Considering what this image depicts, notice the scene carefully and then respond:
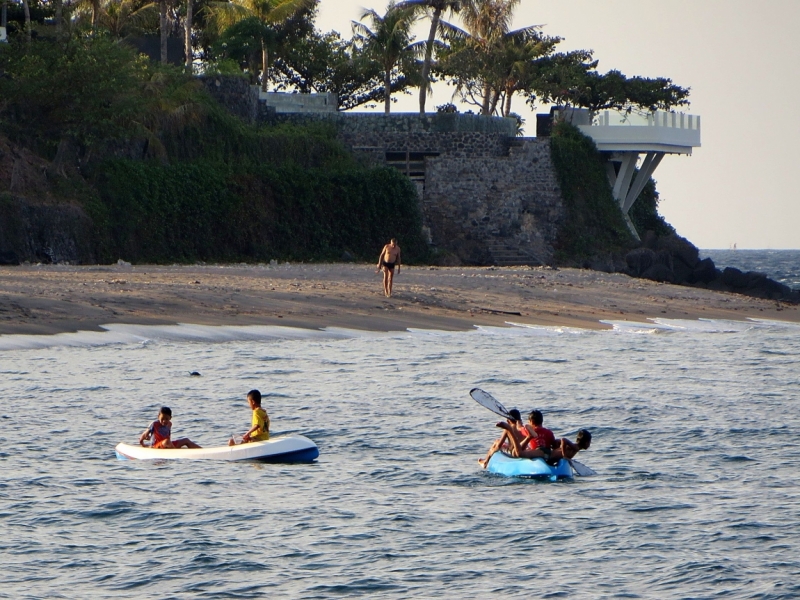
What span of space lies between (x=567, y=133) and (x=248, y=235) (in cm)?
1330

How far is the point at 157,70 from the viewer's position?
40781 mm

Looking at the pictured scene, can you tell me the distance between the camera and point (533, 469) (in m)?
15.2

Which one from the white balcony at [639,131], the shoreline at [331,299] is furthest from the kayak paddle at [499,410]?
the white balcony at [639,131]

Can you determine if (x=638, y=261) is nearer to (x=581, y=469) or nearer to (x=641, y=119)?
(x=641, y=119)

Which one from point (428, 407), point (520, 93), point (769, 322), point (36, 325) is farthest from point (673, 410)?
point (520, 93)

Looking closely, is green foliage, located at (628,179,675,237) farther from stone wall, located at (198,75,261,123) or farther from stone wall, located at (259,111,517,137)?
stone wall, located at (198,75,261,123)

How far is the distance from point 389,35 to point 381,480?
34.2 m

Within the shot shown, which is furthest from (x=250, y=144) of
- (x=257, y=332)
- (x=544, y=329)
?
(x=257, y=332)

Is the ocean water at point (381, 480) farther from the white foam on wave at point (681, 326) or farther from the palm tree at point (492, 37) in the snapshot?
the palm tree at point (492, 37)

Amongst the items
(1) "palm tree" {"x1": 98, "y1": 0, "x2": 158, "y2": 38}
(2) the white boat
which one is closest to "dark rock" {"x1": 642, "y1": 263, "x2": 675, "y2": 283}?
(1) "palm tree" {"x1": 98, "y1": 0, "x2": 158, "y2": 38}

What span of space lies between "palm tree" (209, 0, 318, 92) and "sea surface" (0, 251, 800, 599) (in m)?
24.3

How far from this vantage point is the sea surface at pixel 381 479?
11422 mm

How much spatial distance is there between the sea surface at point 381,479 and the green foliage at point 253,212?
13674 millimetres

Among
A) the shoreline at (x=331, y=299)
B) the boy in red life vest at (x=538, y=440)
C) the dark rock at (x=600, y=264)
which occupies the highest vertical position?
the dark rock at (x=600, y=264)
